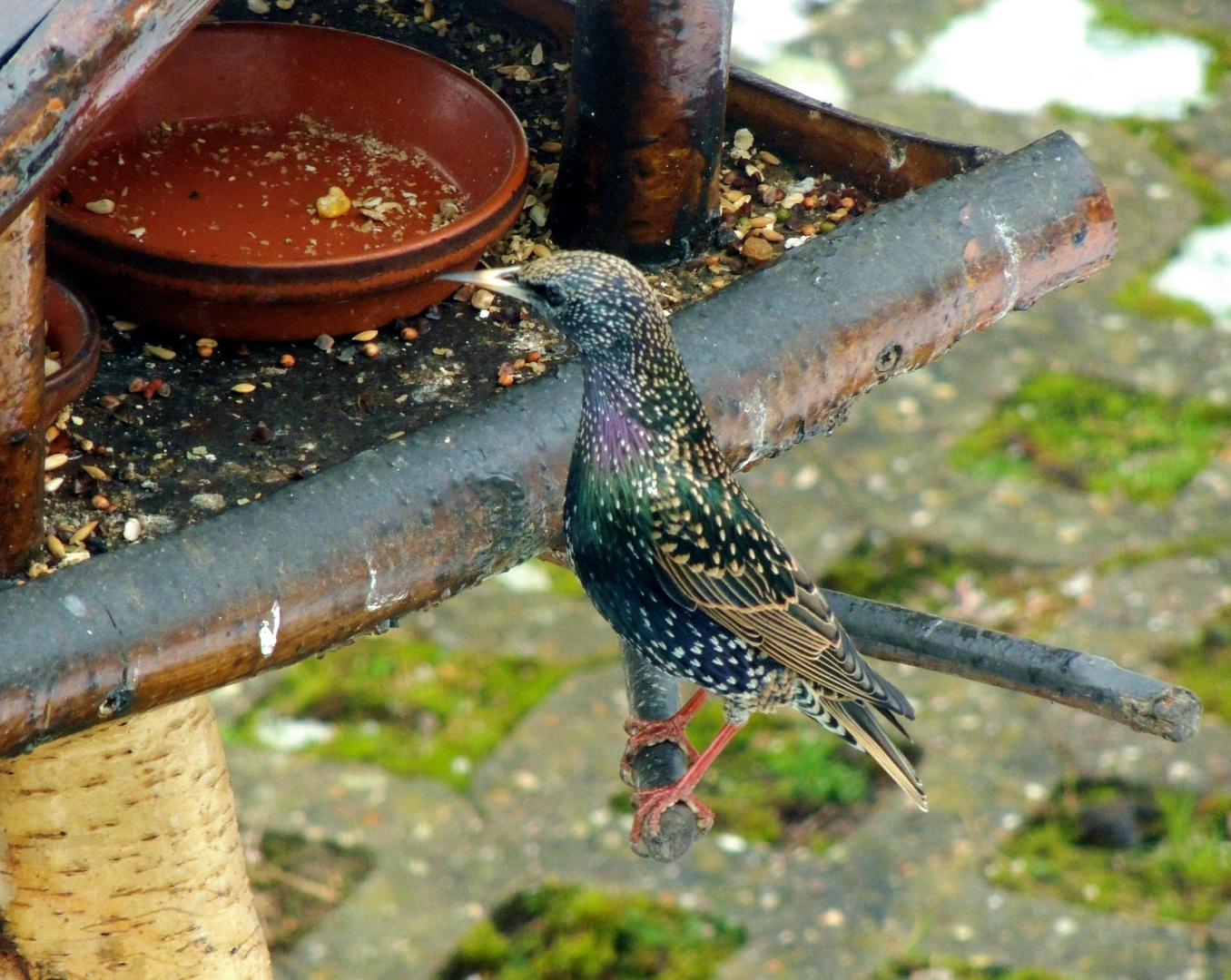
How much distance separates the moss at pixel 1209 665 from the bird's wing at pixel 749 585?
2.15 meters

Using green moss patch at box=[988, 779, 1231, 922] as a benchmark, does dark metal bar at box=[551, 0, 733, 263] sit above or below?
above

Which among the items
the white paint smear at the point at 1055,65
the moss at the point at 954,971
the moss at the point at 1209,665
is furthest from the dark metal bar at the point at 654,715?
the white paint smear at the point at 1055,65

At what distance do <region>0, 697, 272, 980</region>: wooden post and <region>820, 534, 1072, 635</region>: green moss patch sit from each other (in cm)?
256

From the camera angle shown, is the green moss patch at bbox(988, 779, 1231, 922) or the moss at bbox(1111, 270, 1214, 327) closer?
the green moss patch at bbox(988, 779, 1231, 922)

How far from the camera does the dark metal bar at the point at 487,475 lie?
1693 millimetres

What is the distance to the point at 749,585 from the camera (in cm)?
251

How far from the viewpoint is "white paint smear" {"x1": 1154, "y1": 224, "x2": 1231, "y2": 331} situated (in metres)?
5.96

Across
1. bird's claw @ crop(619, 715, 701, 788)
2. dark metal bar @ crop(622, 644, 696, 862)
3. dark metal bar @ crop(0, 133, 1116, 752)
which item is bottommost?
bird's claw @ crop(619, 715, 701, 788)

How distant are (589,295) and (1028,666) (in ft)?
2.51

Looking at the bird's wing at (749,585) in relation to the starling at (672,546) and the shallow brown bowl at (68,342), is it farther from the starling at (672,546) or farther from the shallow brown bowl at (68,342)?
the shallow brown bowl at (68,342)

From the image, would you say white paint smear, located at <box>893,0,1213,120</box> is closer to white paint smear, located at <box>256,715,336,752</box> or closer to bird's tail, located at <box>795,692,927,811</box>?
white paint smear, located at <box>256,715,336,752</box>

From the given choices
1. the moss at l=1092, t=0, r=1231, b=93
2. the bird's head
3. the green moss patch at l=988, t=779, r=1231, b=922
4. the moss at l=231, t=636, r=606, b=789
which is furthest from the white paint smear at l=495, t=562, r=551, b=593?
the moss at l=1092, t=0, r=1231, b=93

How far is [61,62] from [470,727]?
3163 mm

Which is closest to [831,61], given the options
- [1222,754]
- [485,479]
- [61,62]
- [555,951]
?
[1222,754]
